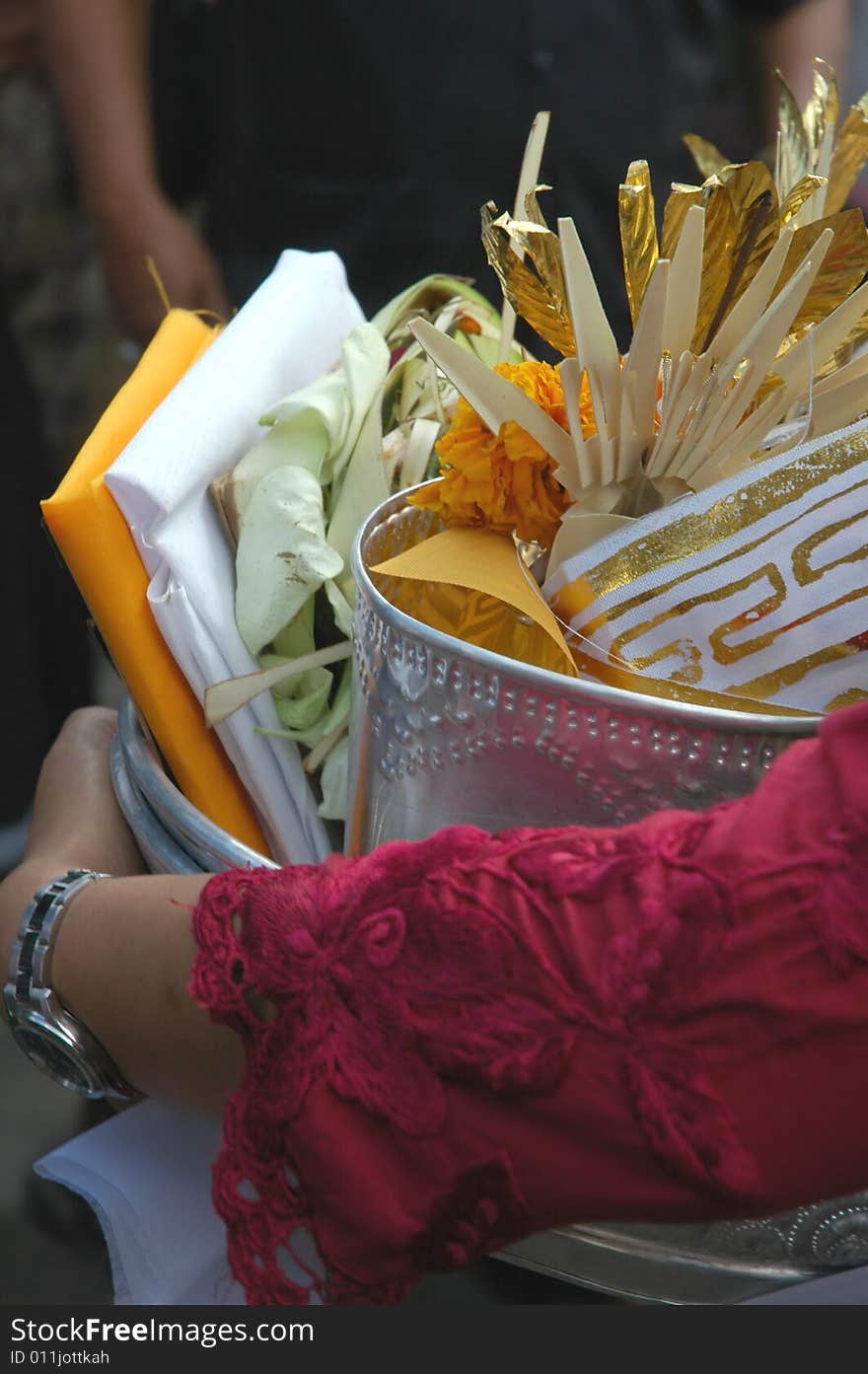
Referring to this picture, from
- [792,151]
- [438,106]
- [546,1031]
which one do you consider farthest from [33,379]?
[546,1031]

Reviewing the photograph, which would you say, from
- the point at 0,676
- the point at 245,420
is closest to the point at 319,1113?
the point at 245,420

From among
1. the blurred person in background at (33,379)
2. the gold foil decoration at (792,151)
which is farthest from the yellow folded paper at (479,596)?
the blurred person in background at (33,379)

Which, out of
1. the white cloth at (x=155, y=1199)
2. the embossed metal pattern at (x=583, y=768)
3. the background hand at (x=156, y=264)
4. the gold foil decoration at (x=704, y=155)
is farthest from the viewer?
the background hand at (x=156, y=264)

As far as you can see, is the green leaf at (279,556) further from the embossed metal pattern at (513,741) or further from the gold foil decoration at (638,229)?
the gold foil decoration at (638,229)

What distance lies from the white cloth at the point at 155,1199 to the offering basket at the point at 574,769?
146mm

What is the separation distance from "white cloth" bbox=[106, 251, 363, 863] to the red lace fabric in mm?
231

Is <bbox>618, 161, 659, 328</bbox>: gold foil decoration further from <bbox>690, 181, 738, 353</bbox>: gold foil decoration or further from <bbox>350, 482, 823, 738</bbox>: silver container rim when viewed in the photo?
<bbox>350, 482, 823, 738</bbox>: silver container rim

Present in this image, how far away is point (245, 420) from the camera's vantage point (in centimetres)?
75

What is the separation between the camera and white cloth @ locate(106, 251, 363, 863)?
665 millimetres

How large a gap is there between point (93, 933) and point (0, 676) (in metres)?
1.31

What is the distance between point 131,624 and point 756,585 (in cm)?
31

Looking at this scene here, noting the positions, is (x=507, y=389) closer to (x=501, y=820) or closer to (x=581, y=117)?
(x=501, y=820)

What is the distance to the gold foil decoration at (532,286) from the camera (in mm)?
585
